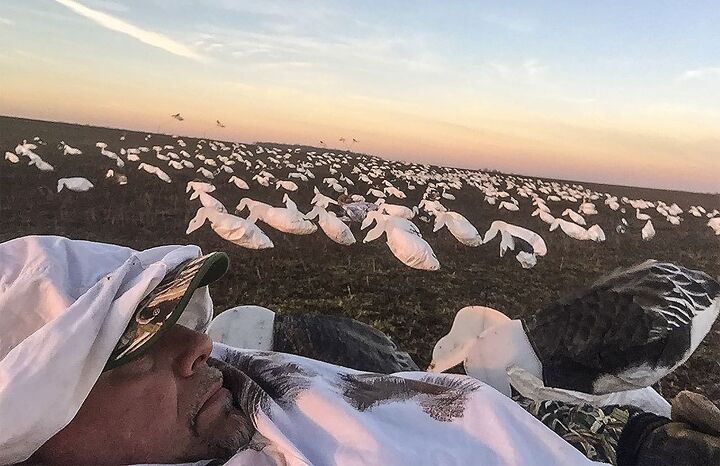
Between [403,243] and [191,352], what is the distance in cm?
134

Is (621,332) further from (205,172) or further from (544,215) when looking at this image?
(205,172)

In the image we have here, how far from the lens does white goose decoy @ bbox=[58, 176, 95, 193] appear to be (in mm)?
2031

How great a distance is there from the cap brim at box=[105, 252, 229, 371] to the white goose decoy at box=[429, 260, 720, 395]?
0.95 meters

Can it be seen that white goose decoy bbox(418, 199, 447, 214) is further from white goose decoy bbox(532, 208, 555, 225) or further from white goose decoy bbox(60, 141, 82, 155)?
white goose decoy bbox(60, 141, 82, 155)

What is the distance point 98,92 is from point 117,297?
1.35 metres

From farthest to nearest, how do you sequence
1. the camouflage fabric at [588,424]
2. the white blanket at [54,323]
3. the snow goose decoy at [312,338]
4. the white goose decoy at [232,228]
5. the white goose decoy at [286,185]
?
the white goose decoy at [286,185] < the white goose decoy at [232,228] < the snow goose decoy at [312,338] < the camouflage fabric at [588,424] < the white blanket at [54,323]

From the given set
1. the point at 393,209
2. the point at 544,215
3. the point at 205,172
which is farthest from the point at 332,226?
the point at 544,215

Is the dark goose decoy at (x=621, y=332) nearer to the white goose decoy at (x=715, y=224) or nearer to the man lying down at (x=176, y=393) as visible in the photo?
the man lying down at (x=176, y=393)

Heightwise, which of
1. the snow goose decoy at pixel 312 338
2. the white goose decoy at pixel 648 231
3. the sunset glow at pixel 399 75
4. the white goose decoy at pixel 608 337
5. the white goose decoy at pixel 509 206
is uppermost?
the sunset glow at pixel 399 75

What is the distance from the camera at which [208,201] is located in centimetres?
212

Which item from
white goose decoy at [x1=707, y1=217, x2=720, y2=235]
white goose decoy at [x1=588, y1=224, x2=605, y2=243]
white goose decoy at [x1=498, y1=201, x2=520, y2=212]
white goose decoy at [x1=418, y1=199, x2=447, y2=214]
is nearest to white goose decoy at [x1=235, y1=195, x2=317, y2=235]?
white goose decoy at [x1=418, y1=199, x2=447, y2=214]

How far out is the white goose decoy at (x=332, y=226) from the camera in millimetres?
2170

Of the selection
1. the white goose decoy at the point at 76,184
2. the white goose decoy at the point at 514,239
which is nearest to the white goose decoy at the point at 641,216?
the white goose decoy at the point at 514,239

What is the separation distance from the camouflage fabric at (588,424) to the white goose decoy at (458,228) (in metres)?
0.88
